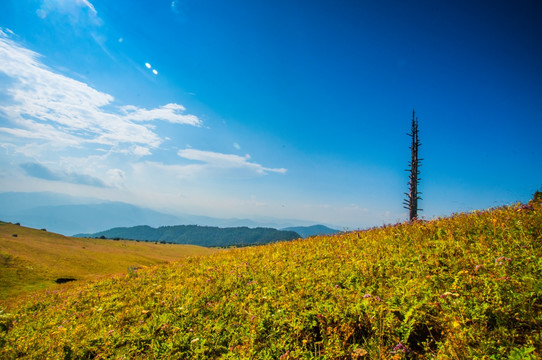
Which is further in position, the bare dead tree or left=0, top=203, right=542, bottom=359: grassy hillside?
the bare dead tree

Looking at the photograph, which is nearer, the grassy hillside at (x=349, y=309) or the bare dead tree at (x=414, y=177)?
the grassy hillside at (x=349, y=309)

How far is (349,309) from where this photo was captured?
5047mm

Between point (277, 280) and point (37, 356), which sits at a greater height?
point (277, 280)

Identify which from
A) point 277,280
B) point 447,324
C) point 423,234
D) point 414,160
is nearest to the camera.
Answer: point 447,324

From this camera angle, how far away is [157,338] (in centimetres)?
613

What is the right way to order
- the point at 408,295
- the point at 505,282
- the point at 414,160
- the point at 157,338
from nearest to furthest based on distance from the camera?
the point at 505,282
the point at 408,295
the point at 157,338
the point at 414,160

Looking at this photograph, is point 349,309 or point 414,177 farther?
point 414,177

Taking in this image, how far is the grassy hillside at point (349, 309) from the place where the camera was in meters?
4.05

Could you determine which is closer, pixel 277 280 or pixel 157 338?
pixel 157 338

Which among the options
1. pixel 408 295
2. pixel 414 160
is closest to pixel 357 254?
pixel 408 295

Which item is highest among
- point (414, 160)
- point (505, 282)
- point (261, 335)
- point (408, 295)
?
point (414, 160)

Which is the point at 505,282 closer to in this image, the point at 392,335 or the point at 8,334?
the point at 392,335

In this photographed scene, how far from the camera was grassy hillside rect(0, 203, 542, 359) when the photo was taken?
13.3 ft

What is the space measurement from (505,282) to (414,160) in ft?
85.8
